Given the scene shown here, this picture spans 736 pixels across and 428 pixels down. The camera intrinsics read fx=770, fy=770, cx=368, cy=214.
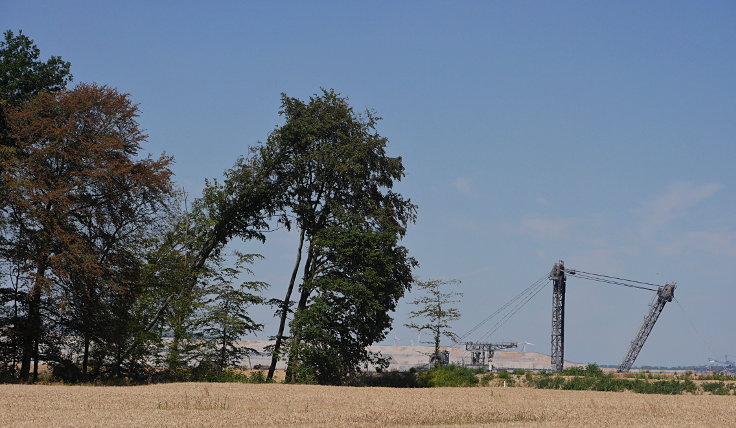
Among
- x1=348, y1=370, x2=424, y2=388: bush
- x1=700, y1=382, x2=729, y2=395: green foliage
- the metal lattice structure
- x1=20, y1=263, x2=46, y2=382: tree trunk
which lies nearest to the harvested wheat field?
x1=20, y1=263, x2=46, y2=382: tree trunk

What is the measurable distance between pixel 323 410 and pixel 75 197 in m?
16.6

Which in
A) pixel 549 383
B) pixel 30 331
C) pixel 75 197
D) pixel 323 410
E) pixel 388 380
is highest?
pixel 75 197

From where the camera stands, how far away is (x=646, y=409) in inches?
924

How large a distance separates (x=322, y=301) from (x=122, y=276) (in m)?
10.0

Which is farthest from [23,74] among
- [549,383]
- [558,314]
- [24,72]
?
[558,314]

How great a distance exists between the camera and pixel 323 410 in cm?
2148

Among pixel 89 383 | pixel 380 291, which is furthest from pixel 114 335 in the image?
pixel 380 291

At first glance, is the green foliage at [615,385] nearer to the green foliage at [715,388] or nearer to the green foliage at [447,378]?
the green foliage at [715,388]

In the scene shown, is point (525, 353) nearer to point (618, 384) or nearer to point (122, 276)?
point (618, 384)

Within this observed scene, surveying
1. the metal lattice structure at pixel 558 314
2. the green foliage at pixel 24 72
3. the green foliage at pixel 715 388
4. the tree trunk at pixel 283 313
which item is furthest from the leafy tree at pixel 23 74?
the metal lattice structure at pixel 558 314

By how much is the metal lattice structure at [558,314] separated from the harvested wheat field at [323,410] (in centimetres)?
6243

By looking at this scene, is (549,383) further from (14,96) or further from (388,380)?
(14,96)

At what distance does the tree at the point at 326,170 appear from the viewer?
137 feet

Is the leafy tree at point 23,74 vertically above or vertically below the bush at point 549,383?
above
